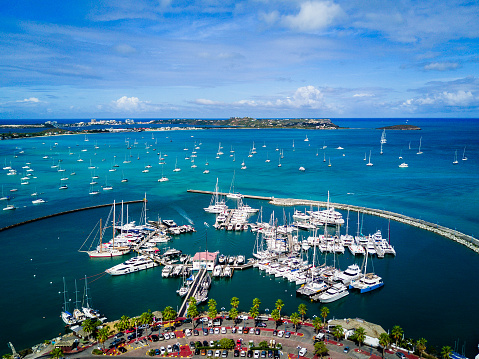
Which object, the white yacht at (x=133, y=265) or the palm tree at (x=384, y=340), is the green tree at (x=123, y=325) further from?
the palm tree at (x=384, y=340)

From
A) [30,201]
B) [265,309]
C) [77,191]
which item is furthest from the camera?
[77,191]

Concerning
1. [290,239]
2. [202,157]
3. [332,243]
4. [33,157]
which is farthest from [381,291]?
[33,157]

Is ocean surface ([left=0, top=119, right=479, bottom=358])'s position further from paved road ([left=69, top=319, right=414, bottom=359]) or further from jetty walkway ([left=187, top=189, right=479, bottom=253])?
paved road ([left=69, top=319, right=414, bottom=359])

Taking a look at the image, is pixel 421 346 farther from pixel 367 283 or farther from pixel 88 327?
pixel 88 327

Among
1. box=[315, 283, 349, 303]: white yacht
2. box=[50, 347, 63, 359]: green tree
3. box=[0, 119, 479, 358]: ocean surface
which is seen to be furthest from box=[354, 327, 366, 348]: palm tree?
box=[50, 347, 63, 359]: green tree

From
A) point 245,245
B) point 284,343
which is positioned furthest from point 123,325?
point 245,245

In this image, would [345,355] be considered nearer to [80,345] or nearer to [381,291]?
[381,291]

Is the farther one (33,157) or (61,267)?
(33,157)
